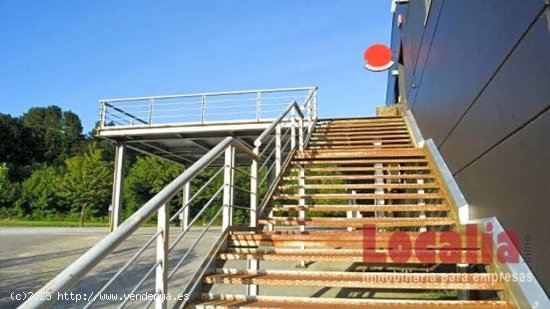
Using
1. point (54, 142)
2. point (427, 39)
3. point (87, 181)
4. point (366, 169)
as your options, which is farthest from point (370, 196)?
point (54, 142)

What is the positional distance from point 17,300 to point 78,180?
28.1 m

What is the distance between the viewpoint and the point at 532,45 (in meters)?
2.18

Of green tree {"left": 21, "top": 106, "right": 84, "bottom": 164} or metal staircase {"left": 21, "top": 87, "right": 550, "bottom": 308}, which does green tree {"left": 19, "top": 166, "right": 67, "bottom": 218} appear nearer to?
green tree {"left": 21, "top": 106, "right": 84, "bottom": 164}

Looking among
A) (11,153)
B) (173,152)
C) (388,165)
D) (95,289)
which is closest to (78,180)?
(173,152)

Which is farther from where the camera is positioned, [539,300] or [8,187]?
[8,187]

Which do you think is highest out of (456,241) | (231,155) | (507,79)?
(507,79)

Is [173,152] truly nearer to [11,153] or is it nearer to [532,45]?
[532,45]

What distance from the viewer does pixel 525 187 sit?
2377 millimetres

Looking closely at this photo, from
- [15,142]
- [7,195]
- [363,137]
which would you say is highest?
[15,142]

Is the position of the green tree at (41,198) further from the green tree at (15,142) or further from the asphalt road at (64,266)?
the asphalt road at (64,266)

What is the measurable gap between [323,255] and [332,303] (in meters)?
0.49

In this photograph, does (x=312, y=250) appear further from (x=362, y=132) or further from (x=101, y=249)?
(x=362, y=132)

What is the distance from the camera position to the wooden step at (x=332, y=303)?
262 centimetres

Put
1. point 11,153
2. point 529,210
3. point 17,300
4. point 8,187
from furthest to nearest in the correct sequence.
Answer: point 11,153 → point 8,187 → point 17,300 → point 529,210
